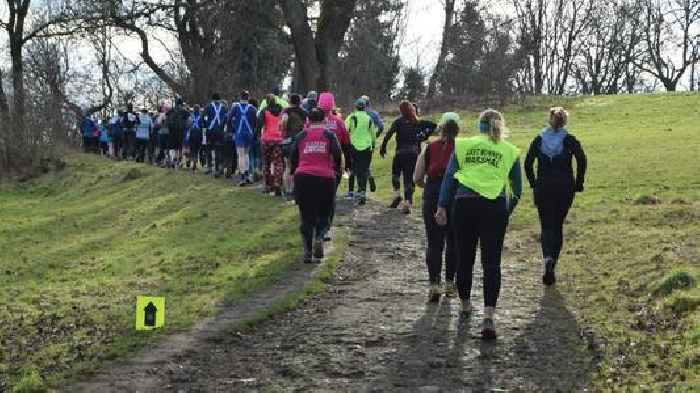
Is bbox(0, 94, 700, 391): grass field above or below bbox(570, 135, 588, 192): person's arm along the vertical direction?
below

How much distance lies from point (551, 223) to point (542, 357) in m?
3.01

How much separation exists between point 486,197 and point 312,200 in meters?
3.68

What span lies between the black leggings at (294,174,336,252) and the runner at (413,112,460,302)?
78.4 inches

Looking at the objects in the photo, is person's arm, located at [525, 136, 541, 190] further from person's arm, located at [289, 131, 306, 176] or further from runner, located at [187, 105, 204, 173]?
runner, located at [187, 105, 204, 173]

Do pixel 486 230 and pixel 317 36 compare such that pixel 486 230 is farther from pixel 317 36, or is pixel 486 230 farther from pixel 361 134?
pixel 317 36

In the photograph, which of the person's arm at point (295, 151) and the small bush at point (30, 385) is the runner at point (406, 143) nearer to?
the person's arm at point (295, 151)

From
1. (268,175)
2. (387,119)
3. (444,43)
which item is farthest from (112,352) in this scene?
(444,43)

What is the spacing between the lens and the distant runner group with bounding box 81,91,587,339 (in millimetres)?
8391

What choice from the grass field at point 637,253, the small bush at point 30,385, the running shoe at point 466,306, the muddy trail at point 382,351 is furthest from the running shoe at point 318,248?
the small bush at point 30,385

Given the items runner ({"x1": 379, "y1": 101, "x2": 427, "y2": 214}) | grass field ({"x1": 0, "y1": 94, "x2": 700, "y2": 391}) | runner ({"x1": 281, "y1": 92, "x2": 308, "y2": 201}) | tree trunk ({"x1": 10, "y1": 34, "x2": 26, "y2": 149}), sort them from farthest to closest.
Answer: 1. tree trunk ({"x1": 10, "y1": 34, "x2": 26, "y2": 149})
2. runner ({"x1": 281, "y1": 92, "x2": 308, "y2": 201})
3. runner ({"x1": 379, "y1": 101, "x2": 427, "y2": 214})
4. grass field ({"x1": 0, "y1": 94, "x2": 700, "y2": 391})

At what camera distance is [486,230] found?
8344 mm

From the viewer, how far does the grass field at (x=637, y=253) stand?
7554 mm

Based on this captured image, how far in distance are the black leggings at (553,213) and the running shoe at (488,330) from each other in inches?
101

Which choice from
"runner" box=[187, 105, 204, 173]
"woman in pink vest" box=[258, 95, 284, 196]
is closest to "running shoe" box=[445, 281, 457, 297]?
"woman in pink vest" box=[258, 95, 284, 196]
